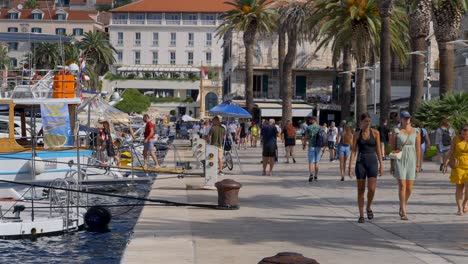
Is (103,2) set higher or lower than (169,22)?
higher

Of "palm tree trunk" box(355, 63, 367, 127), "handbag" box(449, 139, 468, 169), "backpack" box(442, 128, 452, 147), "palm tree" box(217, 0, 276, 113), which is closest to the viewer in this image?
"handbag" box(449, 139, 468, 169)

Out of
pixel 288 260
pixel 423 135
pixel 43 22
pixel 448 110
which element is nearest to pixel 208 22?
pixel 43 22

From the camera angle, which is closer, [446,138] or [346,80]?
[446,138]

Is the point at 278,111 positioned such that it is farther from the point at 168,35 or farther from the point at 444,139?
the point at 168,35

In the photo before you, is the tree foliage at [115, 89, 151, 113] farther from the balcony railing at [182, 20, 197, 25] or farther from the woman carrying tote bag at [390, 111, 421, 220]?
the woman carrying tote bag at [390, 111, 421, 220]

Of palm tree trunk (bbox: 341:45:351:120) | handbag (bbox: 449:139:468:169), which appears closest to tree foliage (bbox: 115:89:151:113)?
palm tree trunk (bbox: 341:45:351:120)

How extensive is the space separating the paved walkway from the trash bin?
0.30 metres

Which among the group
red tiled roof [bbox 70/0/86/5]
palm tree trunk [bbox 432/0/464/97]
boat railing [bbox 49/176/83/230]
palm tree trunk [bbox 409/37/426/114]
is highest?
red tiled roof [bbox 70/0/86/5]

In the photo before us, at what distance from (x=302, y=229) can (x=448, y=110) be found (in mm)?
21500

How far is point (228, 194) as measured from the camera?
1791 cm

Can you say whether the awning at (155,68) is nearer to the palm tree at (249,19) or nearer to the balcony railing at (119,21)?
the balcony railing at (119,21)

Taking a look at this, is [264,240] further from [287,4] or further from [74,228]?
[287,4]

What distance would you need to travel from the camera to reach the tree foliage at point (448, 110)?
34438mm

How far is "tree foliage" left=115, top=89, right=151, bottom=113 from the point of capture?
9869 cm
